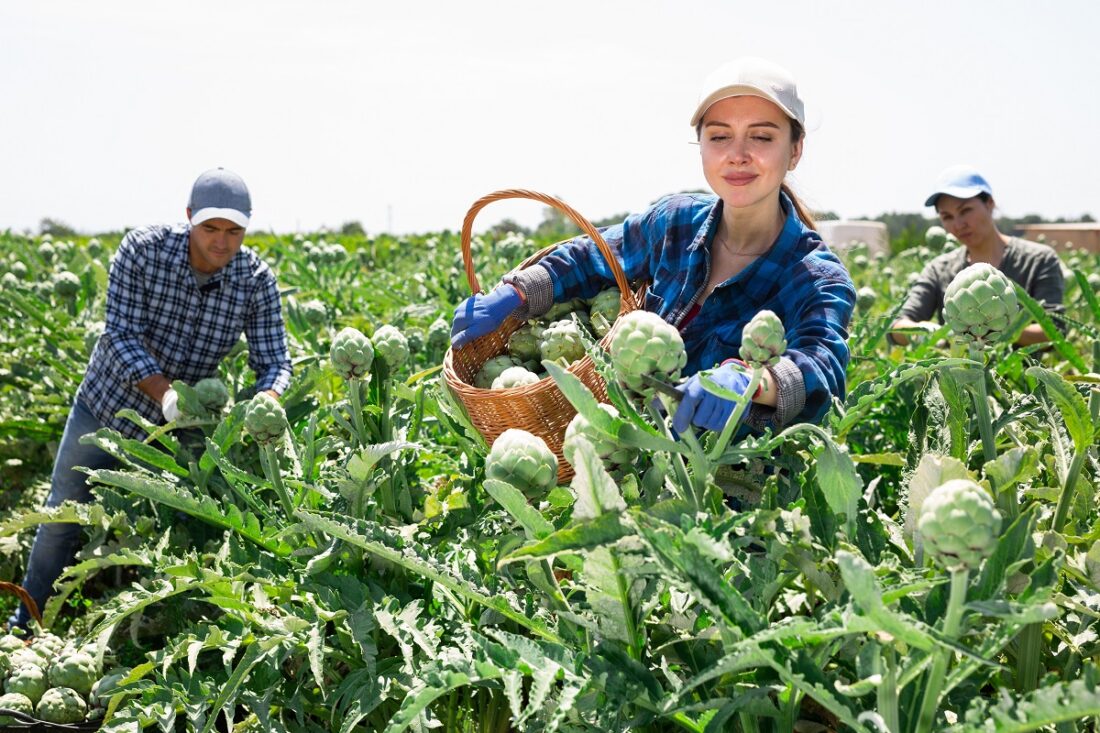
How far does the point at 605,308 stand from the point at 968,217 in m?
2.43

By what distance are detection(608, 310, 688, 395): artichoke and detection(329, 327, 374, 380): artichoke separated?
85 cm

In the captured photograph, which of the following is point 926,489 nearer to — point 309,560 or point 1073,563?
point 1073,563

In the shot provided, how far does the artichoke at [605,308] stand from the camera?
7.94ft

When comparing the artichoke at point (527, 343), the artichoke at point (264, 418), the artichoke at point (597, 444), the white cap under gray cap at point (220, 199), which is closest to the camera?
the artichoke at point (597, 444)

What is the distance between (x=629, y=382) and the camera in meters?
1.47

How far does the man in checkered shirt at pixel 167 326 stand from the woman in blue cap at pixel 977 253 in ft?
8.57

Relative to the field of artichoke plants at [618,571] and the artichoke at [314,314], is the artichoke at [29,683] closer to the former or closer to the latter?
the field of artichoke plants at [618,571]

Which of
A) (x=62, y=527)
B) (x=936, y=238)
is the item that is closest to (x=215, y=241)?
(x=62, y=527)

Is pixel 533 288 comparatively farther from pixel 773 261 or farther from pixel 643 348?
pixel 643 348

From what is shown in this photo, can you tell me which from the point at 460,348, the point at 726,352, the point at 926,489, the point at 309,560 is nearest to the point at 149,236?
the point at 460,348

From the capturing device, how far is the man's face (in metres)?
3.18

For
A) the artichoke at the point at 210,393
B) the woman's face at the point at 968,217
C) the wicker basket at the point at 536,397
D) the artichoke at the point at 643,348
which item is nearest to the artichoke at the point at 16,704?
the artichoke at the point at 210,393

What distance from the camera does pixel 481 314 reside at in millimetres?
2480

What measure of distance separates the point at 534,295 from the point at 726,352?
58 centimetres
